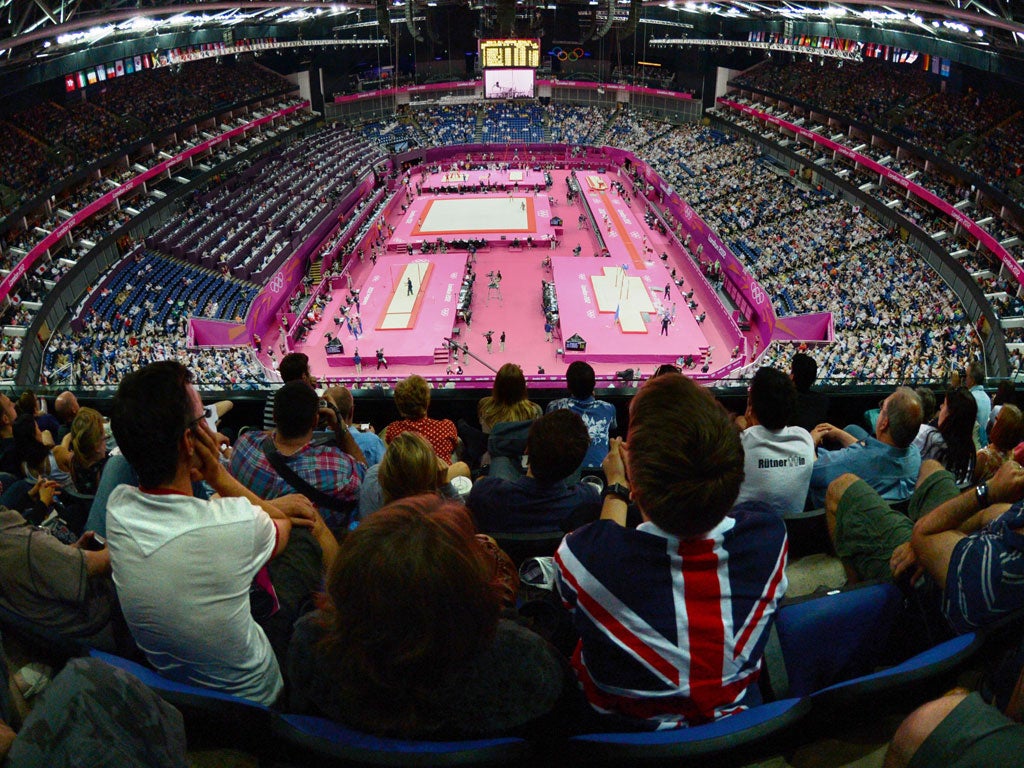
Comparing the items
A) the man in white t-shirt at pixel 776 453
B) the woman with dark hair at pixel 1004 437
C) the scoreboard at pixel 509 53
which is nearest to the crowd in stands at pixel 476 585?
the man in white t-shirt at pixel 776 453

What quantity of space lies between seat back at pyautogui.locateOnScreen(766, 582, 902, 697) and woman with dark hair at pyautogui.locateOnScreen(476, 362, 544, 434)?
11.0 feet

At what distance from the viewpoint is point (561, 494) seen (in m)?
3.77

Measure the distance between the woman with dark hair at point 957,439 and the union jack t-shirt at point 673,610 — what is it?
310 cm

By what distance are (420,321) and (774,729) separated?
2715 centimetres

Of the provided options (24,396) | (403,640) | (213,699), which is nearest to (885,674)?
(403,640)

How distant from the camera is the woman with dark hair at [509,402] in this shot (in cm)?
580

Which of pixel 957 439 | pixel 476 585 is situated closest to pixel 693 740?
pixel 476 585

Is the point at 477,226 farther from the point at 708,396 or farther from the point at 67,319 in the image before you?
the point at 708,396

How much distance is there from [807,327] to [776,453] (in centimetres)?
2251

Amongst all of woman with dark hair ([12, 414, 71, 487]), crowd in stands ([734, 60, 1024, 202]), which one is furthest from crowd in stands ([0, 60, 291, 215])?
crowd in stands ([734, 60, 1024, 202])

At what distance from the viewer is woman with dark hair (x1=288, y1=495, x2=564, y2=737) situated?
5.94 feet

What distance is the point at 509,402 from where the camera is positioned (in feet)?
19.4

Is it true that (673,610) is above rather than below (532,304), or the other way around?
above

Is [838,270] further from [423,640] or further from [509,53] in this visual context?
[509,53]
